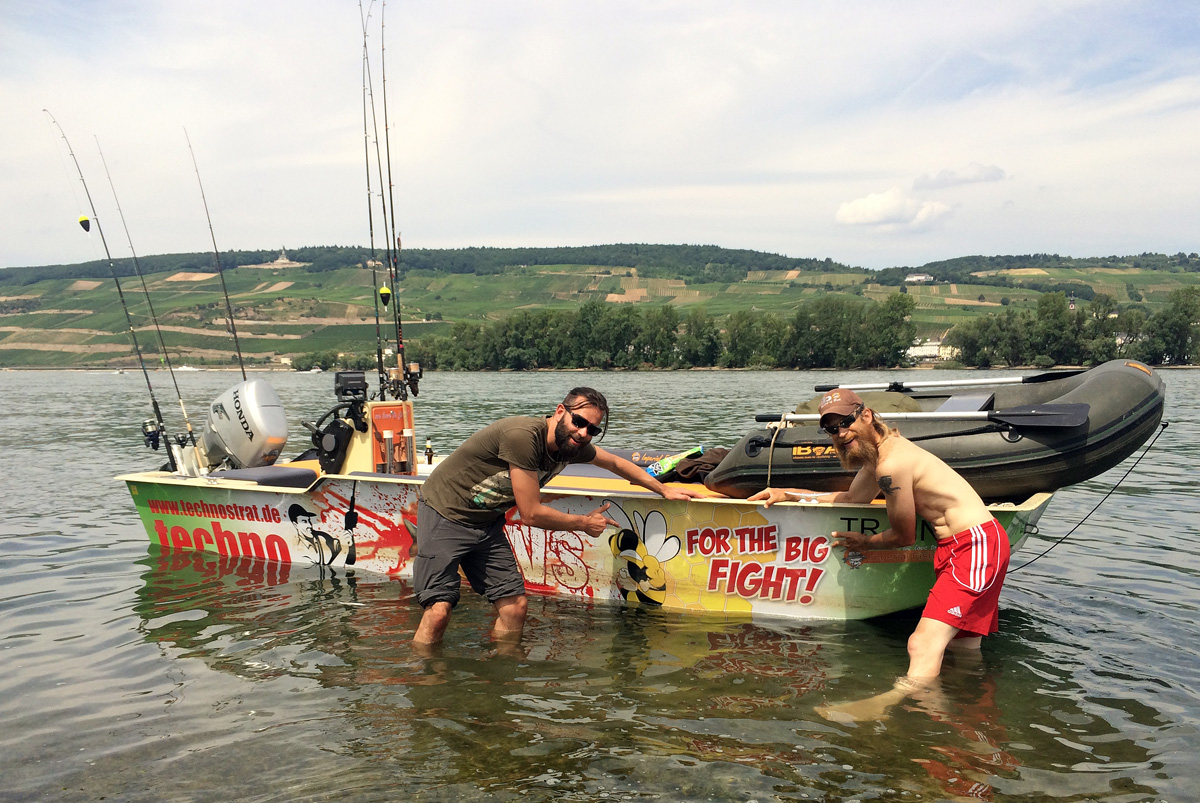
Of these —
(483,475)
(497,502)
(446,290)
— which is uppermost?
(483,475)

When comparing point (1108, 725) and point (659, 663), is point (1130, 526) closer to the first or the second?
point (1108, 725)

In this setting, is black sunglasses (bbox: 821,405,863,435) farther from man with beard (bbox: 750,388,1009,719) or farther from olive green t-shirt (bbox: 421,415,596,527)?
olive green t-shirt (bbox: 421,415,596,527)

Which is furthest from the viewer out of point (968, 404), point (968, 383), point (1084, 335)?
point (1084, 335)

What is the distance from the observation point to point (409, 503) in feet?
23.2

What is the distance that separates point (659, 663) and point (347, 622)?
2.42 meters

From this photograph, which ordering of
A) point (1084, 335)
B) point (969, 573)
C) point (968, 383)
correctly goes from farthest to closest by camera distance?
1. point (1084, 335)
2. point (968, 383)
3. point (969, 573)

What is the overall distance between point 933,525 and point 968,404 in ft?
4.81

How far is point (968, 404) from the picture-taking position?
600 centimetres

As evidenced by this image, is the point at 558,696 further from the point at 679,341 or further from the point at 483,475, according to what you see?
the point at 679,341

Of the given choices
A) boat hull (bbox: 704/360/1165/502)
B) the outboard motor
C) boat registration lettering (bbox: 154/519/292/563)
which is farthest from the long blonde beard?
the outboard motor

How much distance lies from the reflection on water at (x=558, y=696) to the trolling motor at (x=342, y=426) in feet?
3.40

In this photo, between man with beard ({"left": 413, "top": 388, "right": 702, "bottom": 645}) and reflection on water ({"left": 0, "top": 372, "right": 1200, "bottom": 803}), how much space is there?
16.1 inches

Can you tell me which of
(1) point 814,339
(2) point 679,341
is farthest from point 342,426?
(2) point 679,341

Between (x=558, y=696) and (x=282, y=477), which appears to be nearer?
(x=558, y=696)
